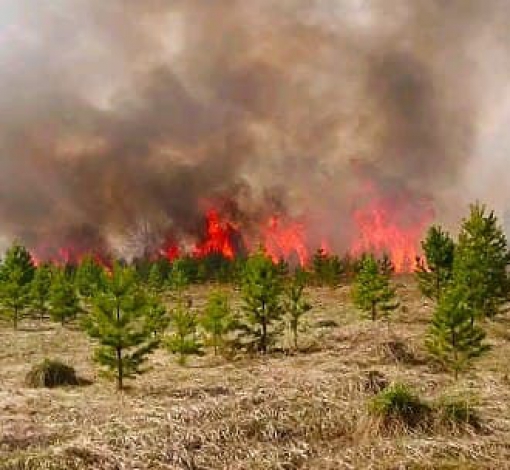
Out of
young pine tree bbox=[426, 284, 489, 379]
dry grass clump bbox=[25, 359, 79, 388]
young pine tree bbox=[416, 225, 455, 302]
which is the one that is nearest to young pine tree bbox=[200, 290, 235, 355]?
young pine tree bbox=[426, 284, 489, 379]

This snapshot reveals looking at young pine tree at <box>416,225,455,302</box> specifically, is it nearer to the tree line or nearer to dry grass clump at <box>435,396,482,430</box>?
the tree line

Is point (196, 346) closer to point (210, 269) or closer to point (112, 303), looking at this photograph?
point (112, 303)

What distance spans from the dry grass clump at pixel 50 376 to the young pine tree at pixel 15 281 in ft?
113

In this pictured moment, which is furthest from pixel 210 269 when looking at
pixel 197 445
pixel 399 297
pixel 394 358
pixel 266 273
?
pixel 197 445

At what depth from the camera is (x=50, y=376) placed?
25562 mm

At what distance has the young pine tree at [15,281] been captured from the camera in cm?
5984

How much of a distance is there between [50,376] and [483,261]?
36409mm

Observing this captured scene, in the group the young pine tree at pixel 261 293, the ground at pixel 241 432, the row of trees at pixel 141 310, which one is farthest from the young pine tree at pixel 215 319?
the ground at pixel 241 432

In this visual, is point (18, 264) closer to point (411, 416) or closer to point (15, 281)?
point (15, 281)

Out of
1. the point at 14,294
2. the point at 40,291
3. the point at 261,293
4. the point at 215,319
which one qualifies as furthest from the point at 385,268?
the point at 14,294

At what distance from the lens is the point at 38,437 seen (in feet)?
42.7

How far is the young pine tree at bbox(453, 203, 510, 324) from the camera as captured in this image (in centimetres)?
4847

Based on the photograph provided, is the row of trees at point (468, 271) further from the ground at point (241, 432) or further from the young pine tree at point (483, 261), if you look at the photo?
the ground at point (241, 432)

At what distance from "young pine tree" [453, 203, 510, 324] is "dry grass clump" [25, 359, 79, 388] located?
32298mm
